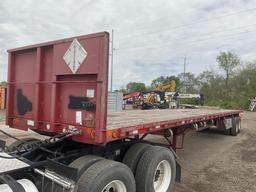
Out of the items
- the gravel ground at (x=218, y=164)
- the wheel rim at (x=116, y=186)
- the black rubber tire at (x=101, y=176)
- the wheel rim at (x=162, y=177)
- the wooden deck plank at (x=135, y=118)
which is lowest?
the gravel ground at (x=218, y=164)

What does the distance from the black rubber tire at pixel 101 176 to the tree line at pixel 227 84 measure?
34.3 m

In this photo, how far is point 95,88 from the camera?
3.31 metres

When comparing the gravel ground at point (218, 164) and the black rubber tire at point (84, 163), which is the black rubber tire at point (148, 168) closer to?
the black rubber tire at point (84, 163)

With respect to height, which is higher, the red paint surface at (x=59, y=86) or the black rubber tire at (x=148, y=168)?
the red paint surface at (x=59, y=86)

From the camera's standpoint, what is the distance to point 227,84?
4647cm

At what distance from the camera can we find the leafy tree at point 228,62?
4956 centimetres

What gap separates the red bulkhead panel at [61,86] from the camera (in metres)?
3.22

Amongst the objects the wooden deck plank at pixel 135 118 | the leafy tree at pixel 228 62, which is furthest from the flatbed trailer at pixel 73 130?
the leafy tree at pixel 228 62

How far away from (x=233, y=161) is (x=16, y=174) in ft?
19.1

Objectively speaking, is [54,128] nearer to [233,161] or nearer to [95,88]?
[95,88]

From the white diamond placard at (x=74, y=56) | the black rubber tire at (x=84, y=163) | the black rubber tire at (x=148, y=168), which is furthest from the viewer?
the black rubber tire at (x=148, y=168)

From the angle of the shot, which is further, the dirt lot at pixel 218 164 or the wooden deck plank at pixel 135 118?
the dirt lot at pixel 218 164

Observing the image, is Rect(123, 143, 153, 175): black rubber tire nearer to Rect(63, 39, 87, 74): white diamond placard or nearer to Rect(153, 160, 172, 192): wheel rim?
Rect(153, 160, 172, 192): wheel rim

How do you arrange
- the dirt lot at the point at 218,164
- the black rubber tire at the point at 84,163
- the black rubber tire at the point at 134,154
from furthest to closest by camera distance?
the dirt lot at the point at 218,164, the black rubber tire at the point at 134,154, the black rubber tire at the point at 84,163
